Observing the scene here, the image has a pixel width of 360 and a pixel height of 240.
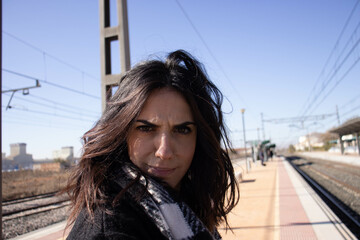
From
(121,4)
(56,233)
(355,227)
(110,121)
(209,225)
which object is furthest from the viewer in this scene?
(355,227)

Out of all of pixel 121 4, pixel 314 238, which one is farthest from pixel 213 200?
pixel 314 238

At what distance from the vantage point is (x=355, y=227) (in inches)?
297

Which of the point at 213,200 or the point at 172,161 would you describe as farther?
the point at 213,200

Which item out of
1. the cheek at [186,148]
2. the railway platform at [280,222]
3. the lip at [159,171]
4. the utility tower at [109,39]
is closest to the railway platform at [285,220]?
the railway platform at [280,222]

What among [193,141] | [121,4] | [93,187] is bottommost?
[93,187]

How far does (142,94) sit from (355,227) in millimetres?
8590

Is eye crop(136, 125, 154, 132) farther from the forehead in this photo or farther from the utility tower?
the utility tower

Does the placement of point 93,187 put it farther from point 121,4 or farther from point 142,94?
point 121,4

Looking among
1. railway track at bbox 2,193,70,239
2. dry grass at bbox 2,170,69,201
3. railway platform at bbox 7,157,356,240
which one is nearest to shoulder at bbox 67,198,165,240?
railway platform at bbox 7,157,356,240

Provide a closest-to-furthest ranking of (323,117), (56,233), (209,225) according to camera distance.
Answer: (209,225), (56,233), (323,117)

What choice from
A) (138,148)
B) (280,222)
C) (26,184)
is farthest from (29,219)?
(26,184)

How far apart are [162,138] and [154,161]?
0.36 ft

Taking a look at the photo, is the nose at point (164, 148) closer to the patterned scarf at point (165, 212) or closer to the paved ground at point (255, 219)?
the patterned scarf at point (165, 212)

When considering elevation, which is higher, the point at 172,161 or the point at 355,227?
the point at 172,161
